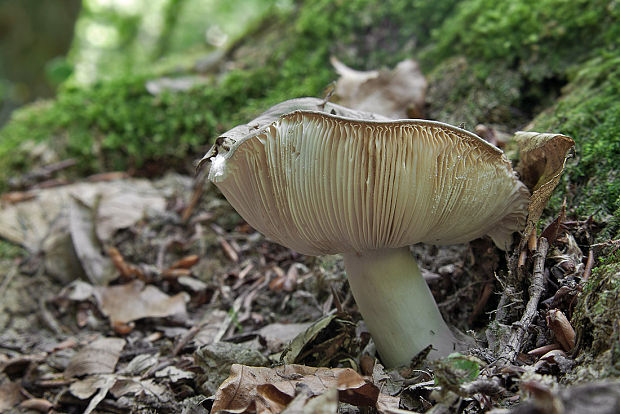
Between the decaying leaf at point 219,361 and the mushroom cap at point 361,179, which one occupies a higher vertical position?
the mushroom cap at point 361,179

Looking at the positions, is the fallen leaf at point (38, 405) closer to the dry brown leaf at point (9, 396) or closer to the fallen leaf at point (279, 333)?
the dry brown leaf at point (9, 396)

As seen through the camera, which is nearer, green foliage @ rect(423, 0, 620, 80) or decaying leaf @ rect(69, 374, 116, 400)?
decaying leaf @ rect(69, 374, 116, 400)

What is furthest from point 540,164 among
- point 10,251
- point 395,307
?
point 10,251

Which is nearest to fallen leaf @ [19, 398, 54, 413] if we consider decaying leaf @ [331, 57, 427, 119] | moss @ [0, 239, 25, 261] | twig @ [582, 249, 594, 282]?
moss @ [0, 239, 25, 261]

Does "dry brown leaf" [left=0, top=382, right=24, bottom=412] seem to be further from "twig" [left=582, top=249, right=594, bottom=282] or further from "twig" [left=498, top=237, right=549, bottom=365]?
"twig" [left=582, top=249, right=594, bottom=282]

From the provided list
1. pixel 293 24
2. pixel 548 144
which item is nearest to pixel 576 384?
pixel 548 144

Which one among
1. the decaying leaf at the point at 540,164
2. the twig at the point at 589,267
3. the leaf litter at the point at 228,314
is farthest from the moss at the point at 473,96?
the twig at the point at 589,267
